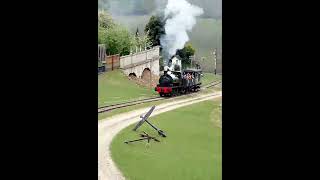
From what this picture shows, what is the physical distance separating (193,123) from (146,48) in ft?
3.09

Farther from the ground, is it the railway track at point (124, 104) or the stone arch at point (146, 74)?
the stone arch at point (146, 74)

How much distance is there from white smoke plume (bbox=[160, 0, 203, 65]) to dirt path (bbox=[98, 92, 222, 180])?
19.5 inches

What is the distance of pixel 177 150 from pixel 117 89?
2.99 ft

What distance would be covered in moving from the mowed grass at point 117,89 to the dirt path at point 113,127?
19 cm

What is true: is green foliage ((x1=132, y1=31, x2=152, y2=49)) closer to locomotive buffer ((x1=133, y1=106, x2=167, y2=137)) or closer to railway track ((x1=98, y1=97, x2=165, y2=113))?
railway track ((x1=98, y1=97, x2=165, y2=113))

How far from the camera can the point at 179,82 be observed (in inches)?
169

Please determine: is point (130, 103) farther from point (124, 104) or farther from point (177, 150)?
point (177, 150)

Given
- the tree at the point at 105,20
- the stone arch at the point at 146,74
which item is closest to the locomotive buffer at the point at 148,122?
the stone arch at the point at 146,74

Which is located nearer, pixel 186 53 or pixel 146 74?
pixel 186 53

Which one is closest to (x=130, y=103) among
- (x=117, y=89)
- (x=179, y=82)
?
(x=117, y=89)

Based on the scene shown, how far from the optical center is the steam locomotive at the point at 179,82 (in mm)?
4039

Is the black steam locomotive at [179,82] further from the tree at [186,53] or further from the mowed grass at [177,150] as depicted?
the mowed grass at [177,150]
